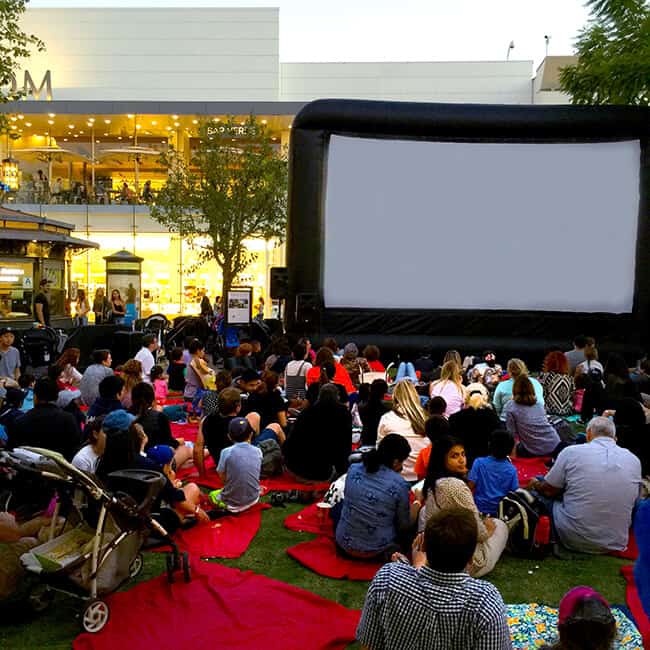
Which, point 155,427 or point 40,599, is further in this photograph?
point 155,427

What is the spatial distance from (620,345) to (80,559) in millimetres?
13034

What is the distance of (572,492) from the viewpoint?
5074 millimetres

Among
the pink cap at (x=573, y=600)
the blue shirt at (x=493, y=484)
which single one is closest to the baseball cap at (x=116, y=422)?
the blue shirt at (x=493, y=484)

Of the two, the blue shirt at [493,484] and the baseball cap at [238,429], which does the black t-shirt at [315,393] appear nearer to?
the baseball cap at [238,429]

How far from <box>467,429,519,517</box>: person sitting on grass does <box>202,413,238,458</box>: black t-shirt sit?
2.39m

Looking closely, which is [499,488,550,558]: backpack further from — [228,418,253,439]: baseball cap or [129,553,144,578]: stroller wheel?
[129,553,144,578]: stroller wheel

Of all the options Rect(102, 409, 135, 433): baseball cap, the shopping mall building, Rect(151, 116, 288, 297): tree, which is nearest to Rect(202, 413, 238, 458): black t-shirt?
Rect(102, 409, 135, 433): baseball cap

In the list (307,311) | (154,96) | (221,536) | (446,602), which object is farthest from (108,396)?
(154,96)

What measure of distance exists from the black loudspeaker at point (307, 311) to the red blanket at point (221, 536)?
28.3 ft

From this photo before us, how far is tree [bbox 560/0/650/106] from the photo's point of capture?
16406 mm

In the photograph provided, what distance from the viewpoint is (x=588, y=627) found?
6.91 feet

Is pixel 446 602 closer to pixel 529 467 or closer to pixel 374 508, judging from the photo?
pixel 374 508

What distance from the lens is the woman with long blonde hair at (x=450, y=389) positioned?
27.7ft

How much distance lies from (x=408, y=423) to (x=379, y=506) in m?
1.74
